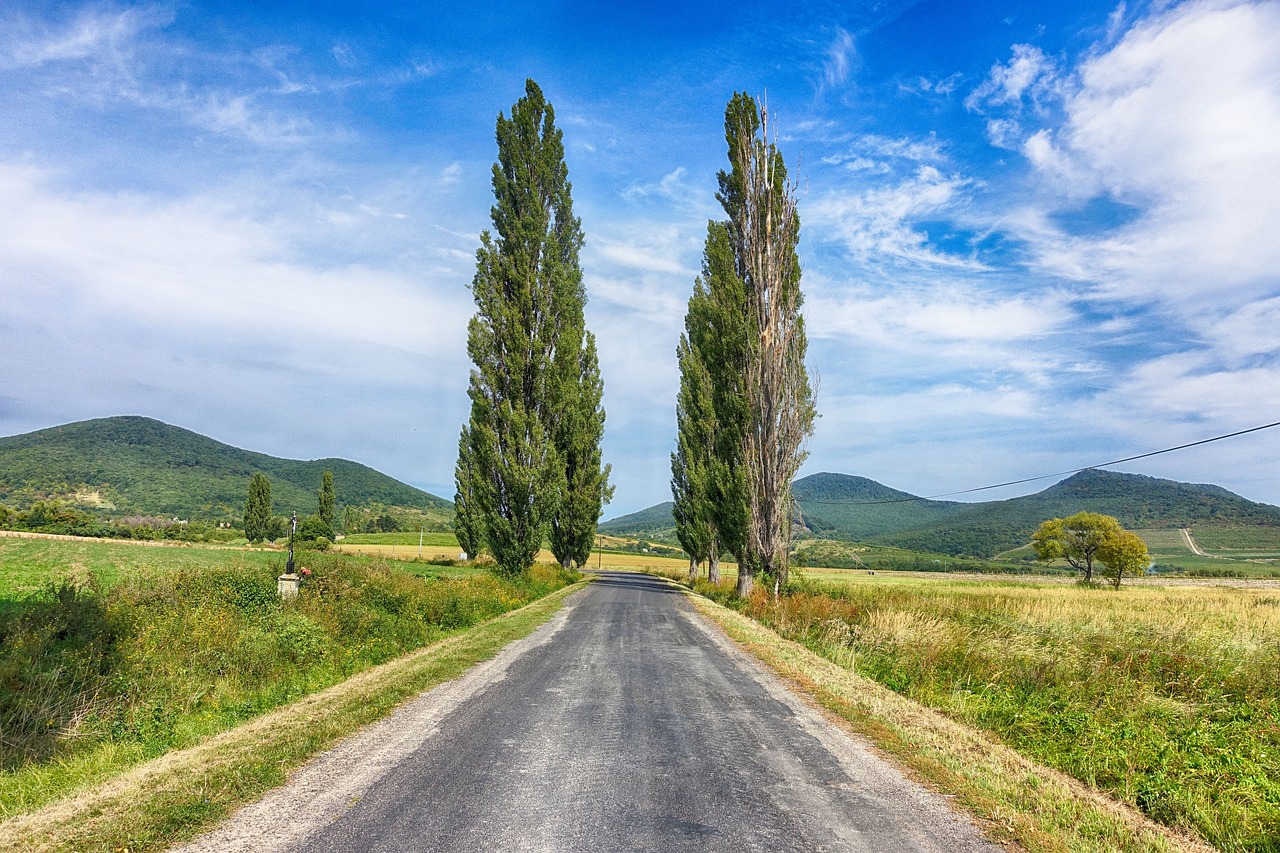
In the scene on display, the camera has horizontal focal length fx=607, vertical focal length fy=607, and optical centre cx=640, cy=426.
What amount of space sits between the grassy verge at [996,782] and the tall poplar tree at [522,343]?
18408 mm

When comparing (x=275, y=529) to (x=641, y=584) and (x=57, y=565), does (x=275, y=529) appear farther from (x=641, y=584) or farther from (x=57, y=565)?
(x=57, y=565)

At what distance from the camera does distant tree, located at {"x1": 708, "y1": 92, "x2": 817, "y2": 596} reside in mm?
24047

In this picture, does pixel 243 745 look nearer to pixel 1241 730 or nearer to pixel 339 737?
pixel 339 737

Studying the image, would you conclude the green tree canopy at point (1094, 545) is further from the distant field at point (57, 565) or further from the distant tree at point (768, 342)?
the distant field at point (57, 565)

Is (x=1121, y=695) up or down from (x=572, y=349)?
down

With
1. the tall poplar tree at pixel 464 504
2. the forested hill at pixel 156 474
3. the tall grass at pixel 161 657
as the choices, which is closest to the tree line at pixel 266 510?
the tall poplar tree at pixel 464 504

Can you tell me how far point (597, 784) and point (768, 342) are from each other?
21.8 meters

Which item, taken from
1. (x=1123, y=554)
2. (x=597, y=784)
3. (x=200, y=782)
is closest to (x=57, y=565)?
(x=200, y=782)

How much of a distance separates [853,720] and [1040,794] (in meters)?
2.51

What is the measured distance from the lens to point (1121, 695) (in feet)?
27.8

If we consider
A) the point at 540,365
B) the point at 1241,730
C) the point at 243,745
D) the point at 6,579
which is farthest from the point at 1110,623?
the point at 6,579

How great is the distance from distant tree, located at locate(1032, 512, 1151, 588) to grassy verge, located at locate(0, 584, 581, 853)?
69.9 m

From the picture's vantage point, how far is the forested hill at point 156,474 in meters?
113

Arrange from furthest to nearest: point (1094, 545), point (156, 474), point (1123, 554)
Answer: point (156, 474), point (1094, 545), point (1123, 554)
